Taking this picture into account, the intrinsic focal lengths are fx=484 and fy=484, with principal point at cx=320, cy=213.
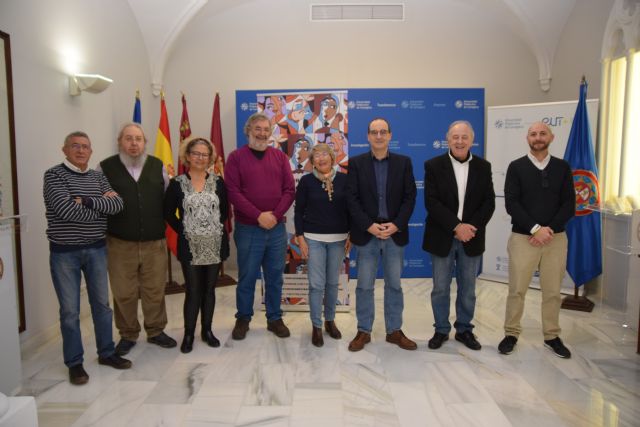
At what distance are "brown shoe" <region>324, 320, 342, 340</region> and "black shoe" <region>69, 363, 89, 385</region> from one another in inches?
66.1

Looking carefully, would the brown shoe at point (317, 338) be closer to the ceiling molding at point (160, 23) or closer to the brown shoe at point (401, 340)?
the brown shoe at point (401, 340)

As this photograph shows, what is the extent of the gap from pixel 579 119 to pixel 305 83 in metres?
3.09

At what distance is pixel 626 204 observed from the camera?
4402mm

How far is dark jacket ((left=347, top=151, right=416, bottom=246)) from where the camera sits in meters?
3.34

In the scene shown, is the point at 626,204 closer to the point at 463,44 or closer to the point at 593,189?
the point at 593,189

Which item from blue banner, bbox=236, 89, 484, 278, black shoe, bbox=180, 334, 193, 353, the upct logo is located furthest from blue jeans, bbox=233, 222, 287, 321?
the upct logo

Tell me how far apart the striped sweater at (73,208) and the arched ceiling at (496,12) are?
3.09 meters

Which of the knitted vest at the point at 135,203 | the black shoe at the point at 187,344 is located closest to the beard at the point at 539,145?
the knitted vest at the point at 135,203

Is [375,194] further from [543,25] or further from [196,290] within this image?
[543,25]

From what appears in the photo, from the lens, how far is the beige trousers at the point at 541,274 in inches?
131

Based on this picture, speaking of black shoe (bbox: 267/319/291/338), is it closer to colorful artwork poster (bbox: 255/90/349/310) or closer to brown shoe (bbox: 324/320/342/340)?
brown shoe (bbox: 324/320/342/340)

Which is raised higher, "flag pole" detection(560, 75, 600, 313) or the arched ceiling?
the arched ceiling

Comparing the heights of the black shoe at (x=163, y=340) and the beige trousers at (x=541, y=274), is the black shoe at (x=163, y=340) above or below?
below

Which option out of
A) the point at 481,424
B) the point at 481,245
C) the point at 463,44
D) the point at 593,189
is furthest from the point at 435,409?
the point at 463,44
